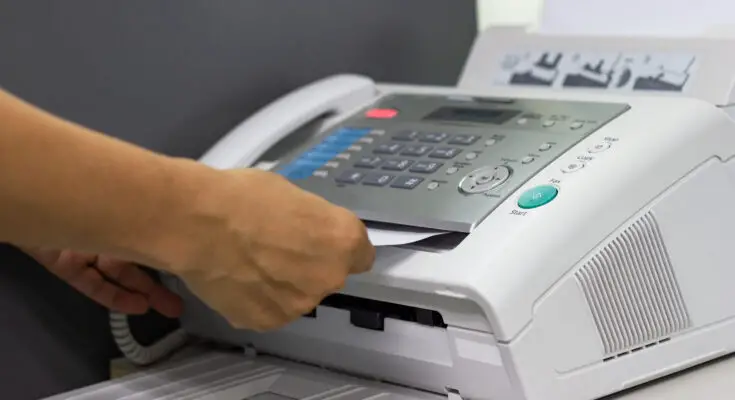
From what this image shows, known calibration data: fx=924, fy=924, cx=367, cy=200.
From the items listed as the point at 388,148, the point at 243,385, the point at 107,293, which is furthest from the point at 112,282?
the point at 388,148

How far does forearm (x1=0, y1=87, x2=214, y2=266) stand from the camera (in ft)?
1.68

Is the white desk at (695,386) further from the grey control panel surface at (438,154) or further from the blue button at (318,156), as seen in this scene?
the blue button at (318,156)


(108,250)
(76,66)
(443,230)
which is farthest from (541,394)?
(76,66)

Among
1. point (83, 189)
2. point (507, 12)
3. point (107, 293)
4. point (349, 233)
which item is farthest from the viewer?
point (507, 12)

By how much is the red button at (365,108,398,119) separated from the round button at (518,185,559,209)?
24 cm

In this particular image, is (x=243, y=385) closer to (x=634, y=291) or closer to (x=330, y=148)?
(x=330, y=148)

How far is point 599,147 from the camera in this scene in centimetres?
70

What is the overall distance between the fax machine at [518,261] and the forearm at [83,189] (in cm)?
18

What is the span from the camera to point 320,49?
109cm

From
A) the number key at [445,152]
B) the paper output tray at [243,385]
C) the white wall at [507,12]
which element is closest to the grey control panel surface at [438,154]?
the number key at [445,152]

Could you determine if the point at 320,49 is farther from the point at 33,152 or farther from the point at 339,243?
the point at 33,152

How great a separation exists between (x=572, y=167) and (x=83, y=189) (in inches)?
13.8

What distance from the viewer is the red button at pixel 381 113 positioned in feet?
2.90

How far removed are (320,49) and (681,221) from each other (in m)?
0.53
